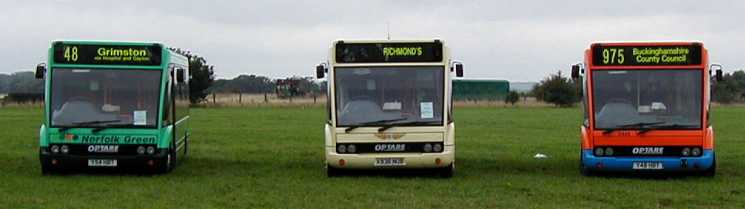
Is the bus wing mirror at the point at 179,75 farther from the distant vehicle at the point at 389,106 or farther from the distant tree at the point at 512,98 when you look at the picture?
the distant tree at the point at 512,98

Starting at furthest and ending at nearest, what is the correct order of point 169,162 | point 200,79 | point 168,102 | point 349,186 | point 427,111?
point 200,79, point 169,162, point 168,102, point 427,111, point 349,186

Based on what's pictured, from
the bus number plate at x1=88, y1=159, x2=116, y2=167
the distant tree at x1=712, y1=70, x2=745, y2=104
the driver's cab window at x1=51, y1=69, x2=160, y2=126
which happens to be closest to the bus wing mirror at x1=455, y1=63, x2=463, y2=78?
the driver's cab window at x1=51, y1=69, x2=160, y2=126

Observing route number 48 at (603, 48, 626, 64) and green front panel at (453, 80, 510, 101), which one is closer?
route number 48 at (603, 48, 626, 64)

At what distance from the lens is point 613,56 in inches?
700

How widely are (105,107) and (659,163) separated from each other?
8.92 meters

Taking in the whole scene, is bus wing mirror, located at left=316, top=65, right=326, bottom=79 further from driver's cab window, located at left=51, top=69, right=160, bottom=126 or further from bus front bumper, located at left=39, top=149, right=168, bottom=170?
bus front bumper, located at left=39, top=149, right=168, bottom=170

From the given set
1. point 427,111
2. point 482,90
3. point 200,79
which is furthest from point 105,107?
point 482,90

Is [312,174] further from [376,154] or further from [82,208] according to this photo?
[82,208]

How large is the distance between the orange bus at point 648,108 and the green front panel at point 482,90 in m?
83.8

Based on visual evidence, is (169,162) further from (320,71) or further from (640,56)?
(640,56)

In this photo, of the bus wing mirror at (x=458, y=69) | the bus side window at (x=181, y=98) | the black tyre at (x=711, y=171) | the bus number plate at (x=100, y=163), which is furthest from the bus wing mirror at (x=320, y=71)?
the black tyre at (x=711, y=171)

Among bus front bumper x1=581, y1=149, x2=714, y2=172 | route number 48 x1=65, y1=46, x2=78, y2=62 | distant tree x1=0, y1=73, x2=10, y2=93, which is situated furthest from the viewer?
distant tree x1=0, y1=73, x2=10, y2=93

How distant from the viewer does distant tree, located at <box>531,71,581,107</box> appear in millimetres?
89188

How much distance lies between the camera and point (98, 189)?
15.6 metres
